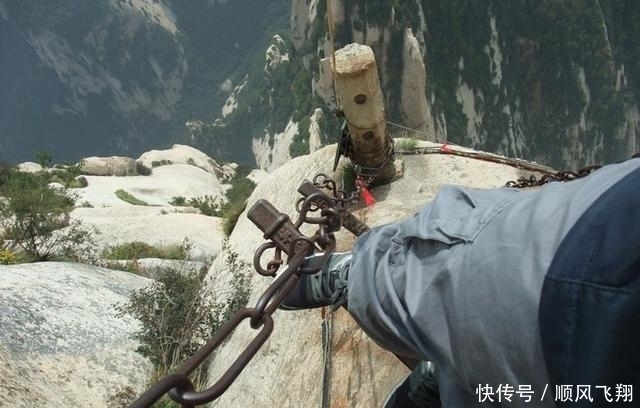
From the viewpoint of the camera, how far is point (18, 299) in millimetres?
5754

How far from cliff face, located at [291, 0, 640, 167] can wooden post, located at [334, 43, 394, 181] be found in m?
44.6

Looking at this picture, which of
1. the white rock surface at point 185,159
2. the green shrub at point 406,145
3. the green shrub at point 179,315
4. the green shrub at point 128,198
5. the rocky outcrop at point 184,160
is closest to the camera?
the green shrub at point 179,315

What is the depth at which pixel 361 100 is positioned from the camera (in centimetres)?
535

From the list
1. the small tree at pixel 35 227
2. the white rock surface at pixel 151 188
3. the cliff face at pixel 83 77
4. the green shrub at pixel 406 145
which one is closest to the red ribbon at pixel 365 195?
the green shrub at pixel 406 145

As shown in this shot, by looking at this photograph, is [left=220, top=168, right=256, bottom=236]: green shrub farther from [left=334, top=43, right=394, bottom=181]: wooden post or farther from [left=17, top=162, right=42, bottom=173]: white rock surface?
[left=17, top=162, right=42, bottom=173]: white rock surface

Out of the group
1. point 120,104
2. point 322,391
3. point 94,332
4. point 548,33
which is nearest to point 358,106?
point 322,391

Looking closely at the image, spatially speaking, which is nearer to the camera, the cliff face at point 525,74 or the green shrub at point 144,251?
the green shrub at point 144,251

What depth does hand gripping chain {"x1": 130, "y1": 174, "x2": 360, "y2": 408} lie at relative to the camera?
104 centimetres

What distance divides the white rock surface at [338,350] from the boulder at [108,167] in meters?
33.2

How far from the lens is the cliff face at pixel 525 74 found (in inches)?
2074

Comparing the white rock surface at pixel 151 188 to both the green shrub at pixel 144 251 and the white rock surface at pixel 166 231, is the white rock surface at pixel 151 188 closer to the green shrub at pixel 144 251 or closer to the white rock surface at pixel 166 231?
the white rock surface at pixel 166 231

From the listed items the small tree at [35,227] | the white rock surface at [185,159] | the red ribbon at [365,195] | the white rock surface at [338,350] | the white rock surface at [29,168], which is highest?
the red ribbon at [365,195]

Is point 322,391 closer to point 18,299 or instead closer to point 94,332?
point 94,332

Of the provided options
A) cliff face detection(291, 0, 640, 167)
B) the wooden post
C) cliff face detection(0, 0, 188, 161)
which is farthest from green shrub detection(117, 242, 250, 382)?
cliff face detection(0, 0, 188, 161)
